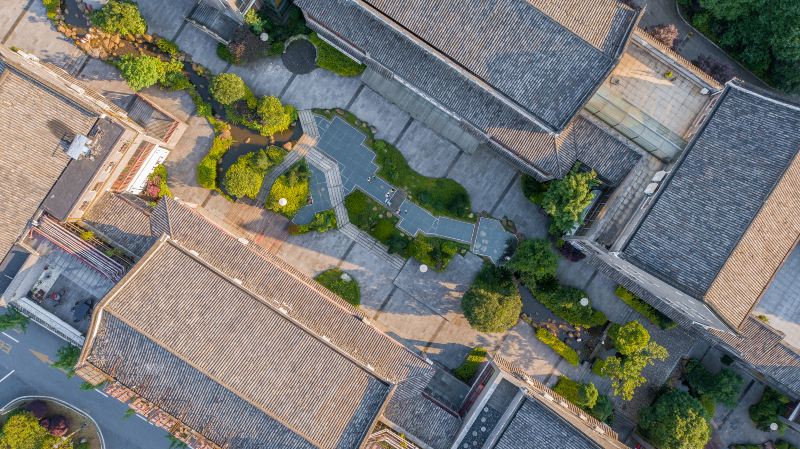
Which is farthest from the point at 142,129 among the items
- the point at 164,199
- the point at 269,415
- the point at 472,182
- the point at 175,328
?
the point at 472,182

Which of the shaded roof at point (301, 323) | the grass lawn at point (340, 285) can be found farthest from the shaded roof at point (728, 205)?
the grass lawn at point (340, 285)

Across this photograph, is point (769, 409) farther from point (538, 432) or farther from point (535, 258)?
point (535, 258)

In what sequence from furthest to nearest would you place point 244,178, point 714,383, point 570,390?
point 570,390
point 714,383
point 244,178

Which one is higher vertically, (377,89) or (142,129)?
(377,89)

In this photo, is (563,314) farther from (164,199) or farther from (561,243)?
(164,199)

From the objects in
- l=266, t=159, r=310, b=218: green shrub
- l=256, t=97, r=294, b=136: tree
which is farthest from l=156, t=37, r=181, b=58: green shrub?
l=266, t=159, r=310, b=218: green shrub

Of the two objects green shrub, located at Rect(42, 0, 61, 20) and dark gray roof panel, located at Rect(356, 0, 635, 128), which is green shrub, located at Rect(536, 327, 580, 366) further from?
green shrub, located at Rect(42, 0, 61, 20)

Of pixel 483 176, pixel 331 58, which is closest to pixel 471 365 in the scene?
pixel 483 176
